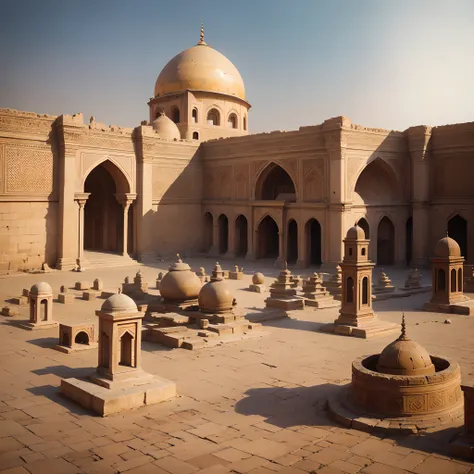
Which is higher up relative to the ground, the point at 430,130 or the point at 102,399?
the point at 430,130

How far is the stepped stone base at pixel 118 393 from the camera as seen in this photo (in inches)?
334

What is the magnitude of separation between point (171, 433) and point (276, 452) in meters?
1.45

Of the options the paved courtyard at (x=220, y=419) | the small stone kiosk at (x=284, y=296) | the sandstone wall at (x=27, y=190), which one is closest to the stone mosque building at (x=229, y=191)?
the sandstone wall at (x=27, y=190)

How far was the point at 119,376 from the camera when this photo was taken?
29.8 feet

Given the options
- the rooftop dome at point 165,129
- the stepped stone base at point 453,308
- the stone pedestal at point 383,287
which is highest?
the rooftop dome at point 165,129

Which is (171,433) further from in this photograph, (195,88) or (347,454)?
(195,88)

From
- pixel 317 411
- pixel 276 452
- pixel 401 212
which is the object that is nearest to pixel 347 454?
pixel 276 452

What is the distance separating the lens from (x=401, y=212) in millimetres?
27312

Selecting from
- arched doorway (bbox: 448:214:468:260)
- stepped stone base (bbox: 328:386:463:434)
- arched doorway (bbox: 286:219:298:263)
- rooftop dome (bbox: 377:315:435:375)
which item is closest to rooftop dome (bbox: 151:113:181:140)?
arched doorway (bbox: 286:219:298:263)

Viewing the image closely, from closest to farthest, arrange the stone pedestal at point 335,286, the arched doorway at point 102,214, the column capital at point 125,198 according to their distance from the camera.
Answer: the stone pedestal at point 335,286 → the column capital at point 125,198 → the arched doorway at point 102,214

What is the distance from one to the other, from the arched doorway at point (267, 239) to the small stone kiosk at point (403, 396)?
20.3m

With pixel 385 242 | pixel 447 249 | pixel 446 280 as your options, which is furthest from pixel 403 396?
pixel 385 242

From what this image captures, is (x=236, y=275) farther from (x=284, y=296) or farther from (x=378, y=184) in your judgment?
(x=378, y=184)

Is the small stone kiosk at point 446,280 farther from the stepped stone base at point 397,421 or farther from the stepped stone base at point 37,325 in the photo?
the stepped stone base at point 37,325
